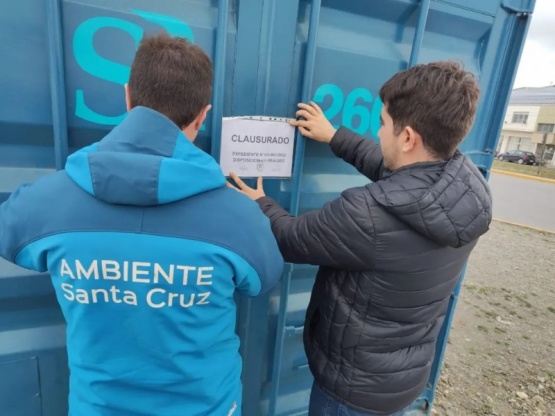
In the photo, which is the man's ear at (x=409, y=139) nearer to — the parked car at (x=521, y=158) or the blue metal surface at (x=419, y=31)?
the blue metal surface at (x=419, y=31)

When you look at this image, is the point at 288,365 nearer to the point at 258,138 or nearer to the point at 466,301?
the point at 258,138

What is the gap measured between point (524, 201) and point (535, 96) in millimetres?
34161

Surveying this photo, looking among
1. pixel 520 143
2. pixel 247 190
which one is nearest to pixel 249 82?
pixel 247 190

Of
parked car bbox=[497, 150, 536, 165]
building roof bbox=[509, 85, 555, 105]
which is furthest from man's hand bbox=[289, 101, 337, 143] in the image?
building roof bbox=[509, 85, 555, 105]

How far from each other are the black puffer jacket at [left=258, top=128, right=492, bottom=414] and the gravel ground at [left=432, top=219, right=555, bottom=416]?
185cm

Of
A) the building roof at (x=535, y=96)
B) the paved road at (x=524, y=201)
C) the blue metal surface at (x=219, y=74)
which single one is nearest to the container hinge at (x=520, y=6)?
the blue metal surface at (x=219, y=74)

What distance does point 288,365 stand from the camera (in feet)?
6.30

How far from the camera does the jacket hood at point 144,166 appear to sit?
0.87m

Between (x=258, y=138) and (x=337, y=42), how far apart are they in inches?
19.3

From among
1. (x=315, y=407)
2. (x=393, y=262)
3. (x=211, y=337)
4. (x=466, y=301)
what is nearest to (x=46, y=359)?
(x=211, y=337)

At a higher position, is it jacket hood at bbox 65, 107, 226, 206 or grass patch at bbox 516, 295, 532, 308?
jacket hood at bbox 65, 107, 226, 206

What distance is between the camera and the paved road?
29.2 feet

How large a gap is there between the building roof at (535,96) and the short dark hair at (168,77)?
43367 millimetres

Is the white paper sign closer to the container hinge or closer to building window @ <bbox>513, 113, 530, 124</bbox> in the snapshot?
the container hinge
